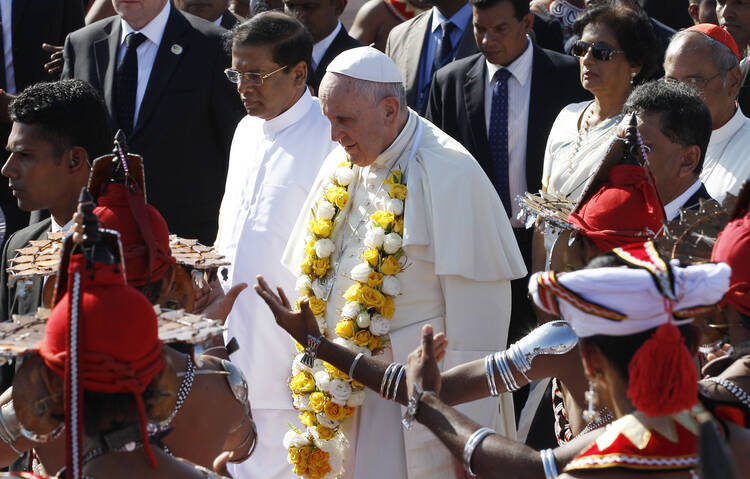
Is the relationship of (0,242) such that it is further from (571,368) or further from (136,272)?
(571,368)

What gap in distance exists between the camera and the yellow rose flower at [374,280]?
507cm

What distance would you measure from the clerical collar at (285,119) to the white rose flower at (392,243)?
5.73 feet

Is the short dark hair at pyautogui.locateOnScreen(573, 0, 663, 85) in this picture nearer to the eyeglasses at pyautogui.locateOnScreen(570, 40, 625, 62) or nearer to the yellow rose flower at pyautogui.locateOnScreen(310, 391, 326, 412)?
the eyeglasses at pyautogui.locateOnScreen(570, 40, 625, 62)

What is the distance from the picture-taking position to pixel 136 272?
12.4ft

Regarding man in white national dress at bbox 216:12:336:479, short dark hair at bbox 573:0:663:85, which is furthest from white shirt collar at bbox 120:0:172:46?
short dark hair at bbox 573:0:663:85

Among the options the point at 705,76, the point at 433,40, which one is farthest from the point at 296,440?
the point at 433,40

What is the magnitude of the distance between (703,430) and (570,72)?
5020 millimetres

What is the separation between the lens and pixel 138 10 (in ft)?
24.8

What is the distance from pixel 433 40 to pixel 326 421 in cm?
396

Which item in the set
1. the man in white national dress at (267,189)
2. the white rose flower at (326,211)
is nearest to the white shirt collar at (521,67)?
the man in white national dress at (267,189)

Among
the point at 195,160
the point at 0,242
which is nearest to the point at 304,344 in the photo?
the point at 195,160

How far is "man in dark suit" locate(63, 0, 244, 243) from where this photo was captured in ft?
24.2

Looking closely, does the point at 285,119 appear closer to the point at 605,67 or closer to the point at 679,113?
the point at 605,67

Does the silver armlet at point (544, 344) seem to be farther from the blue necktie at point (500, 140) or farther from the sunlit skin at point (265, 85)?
the sunlit skin at point (265, 85)
